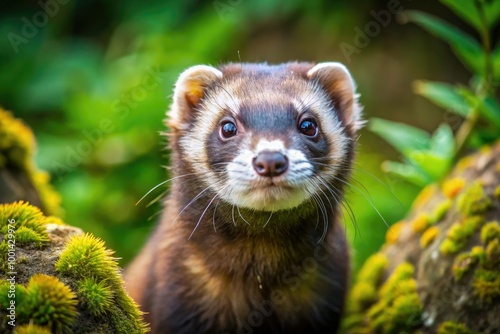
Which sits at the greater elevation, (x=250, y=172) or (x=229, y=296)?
(x=250, y=172)

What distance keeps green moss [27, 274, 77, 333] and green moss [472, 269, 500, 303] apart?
2409 mm

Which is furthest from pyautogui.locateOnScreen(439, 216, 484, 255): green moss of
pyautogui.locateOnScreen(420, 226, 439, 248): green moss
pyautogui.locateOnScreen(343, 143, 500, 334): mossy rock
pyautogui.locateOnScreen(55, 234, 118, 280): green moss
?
pyautogui.locateOnScreen(55, 234, 118, 280): green moss

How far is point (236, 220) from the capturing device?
12.5 ft

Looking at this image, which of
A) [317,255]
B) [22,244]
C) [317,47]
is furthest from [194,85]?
[317,47]

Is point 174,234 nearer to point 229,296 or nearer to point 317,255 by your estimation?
point 229,296

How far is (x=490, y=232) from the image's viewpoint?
389cm

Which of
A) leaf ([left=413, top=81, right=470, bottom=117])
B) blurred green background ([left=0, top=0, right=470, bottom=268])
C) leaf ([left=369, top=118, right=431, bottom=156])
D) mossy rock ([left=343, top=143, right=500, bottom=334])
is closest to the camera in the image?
mossy rock ([left=343, top=143, right=500, bottom=334])

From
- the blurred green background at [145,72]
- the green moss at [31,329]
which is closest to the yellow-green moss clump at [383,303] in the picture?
the blurred green background at [145,72]

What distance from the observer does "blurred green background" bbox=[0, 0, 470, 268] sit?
21.8 ft

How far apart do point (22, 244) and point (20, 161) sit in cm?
189

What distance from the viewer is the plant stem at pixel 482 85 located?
15.4 ft

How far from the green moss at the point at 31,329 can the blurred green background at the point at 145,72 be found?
371 cm

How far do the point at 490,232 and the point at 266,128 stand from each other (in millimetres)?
1605

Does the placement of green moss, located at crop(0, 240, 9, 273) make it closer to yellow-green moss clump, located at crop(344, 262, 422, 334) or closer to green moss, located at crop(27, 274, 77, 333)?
green moss, located at crop(27, 274, 77, 333)
